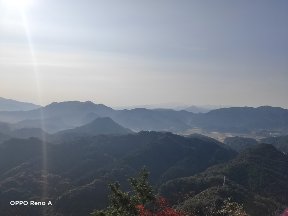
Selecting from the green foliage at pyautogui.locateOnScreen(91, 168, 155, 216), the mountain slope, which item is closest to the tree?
the green foliage at pyautogui.locateOnScreen(91, 168, 155, 216)

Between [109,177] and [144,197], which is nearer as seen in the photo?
[144,197]

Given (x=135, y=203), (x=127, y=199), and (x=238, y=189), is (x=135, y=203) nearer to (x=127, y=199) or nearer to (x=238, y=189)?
(x=127, y=199)

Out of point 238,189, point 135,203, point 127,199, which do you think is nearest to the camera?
point 127,199

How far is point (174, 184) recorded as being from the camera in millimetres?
160625

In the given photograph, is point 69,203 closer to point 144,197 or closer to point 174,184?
point 174,184

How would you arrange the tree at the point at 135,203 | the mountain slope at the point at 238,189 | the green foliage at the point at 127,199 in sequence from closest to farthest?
the tree at the point at 135,203 → the green foliage at the point at 127,199 → the mountain slope at the point at 238,189

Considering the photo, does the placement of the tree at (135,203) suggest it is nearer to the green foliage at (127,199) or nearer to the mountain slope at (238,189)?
the green foliage at (127,199)

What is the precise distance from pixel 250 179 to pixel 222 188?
54.7m

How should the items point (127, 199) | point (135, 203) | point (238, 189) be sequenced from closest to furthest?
1. point (127, 199)
2. point (135, 203)
3. point (238, 189)

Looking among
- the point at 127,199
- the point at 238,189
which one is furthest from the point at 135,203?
the point at 238,189

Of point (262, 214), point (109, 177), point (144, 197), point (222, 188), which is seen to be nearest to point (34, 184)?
point (109, 177)

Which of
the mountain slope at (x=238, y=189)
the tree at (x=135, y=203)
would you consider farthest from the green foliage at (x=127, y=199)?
the mountain slope at (x=238, y=189)

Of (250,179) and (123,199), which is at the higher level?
(123,199)

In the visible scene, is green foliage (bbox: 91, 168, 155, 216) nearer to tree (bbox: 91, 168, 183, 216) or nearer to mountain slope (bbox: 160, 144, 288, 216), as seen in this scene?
tree (bbox: 91, 168, 183, 216)
